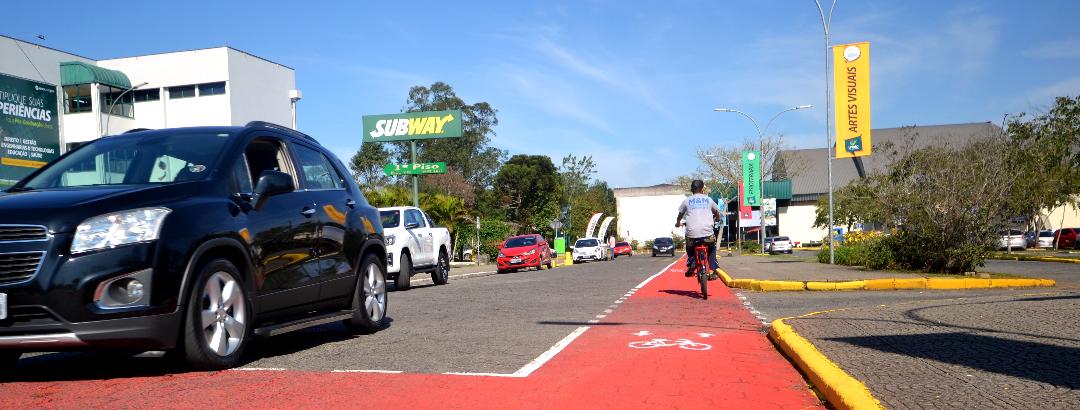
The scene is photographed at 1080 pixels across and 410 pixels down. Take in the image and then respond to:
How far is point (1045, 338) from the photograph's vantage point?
662cm

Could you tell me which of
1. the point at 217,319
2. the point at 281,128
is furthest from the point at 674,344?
the point at 281,128

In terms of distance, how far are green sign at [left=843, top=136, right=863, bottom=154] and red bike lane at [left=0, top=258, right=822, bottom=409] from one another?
772 inches

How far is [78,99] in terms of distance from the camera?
49.6m

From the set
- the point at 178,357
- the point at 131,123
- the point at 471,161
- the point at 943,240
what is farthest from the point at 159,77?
the point at 178,357

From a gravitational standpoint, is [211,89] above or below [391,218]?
above

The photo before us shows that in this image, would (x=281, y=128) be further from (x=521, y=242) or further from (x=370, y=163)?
(x=370, y=163)

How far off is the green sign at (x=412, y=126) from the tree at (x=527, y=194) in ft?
84.3

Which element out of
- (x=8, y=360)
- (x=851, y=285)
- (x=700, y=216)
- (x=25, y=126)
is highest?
(x=25, y=126)

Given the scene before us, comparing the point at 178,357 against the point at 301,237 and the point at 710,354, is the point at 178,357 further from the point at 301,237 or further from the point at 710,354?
the point at 710,354

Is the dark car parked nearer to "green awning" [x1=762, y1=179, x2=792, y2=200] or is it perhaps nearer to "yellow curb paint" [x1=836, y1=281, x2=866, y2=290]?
"green awning" [x1=762, y1=179, x2=792, y2=200]

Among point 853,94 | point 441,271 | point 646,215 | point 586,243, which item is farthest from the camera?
point 646,215

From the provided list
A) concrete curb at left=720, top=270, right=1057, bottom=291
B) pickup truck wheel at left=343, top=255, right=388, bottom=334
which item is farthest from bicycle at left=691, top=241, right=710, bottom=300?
pickup truck wheel at left=343, top=255, right=388, bottom=334

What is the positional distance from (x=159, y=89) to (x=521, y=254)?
108 ft

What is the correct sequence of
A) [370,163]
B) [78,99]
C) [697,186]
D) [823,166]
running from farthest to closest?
[823,166], [370,163], [78,99], [697,186]
